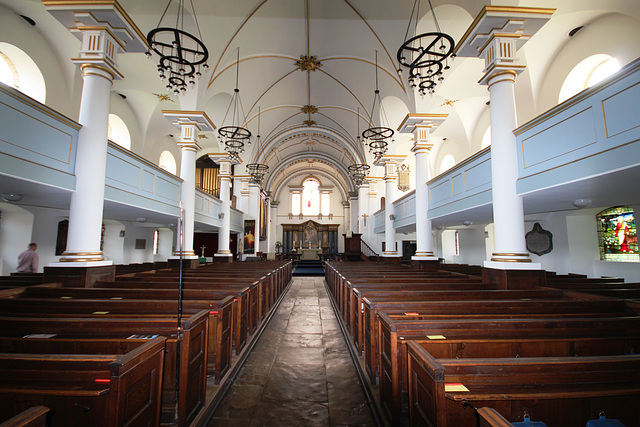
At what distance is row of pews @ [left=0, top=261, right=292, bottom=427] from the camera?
1717mm

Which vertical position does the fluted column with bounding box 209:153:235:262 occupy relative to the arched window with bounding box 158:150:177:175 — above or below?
below

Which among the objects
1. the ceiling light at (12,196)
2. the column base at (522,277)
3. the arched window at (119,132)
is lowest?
the column base at (522,277)

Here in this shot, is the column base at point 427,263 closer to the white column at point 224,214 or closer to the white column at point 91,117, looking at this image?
the white column at point 91,117

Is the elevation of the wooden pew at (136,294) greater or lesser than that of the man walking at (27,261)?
lesser

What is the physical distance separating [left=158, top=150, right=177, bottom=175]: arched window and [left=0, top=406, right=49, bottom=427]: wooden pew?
13849 mm

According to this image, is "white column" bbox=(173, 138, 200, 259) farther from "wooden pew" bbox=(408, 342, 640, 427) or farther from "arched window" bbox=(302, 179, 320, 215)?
"arched window" bbox=(302, 179, 320, 215)

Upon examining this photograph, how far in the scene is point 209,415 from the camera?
2.78 metres

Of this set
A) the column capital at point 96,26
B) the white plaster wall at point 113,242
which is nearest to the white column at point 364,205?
the white plaster wall at point 113,242

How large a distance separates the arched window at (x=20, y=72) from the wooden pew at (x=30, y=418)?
8775mm

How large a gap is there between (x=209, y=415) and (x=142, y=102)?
11.4 meters

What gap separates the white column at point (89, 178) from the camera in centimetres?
490

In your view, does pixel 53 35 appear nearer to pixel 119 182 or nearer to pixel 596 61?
pixel 119 182

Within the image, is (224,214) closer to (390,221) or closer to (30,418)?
(390,221)

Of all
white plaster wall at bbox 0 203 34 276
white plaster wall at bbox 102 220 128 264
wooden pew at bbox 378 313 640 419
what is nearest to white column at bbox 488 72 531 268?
wooden pew at bbox 378 313 640 419
